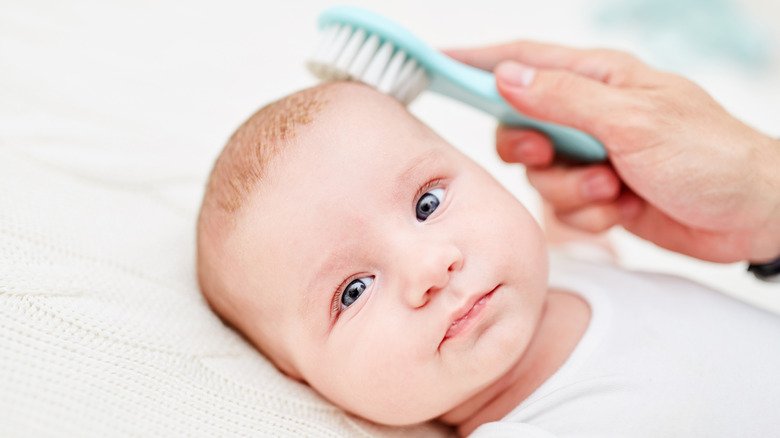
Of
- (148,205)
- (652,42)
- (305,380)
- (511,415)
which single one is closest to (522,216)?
(511,415)

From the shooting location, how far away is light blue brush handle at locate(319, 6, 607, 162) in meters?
1.06

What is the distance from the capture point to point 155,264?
3.21 ft

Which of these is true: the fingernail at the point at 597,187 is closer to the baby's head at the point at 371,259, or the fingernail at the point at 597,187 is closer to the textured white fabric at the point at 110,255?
the baby's head at the point at 371,259

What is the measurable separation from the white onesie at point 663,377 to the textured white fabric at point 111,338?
0.68 feet

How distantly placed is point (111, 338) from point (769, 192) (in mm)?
860

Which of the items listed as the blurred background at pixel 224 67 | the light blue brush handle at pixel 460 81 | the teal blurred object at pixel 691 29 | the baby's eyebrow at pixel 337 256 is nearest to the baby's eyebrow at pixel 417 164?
the baby's eyebrow at pixel 337 256

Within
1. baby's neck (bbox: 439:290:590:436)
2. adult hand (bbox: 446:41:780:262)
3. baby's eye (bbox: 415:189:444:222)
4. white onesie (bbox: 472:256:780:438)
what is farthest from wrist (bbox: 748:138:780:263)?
baby's eye (bbox: 415:189:444:222)

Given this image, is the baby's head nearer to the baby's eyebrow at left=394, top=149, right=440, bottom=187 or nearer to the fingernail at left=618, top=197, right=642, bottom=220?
the baby's eyebrow at left=394, top=149, right=440, bottom=187

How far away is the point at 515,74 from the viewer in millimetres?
1088

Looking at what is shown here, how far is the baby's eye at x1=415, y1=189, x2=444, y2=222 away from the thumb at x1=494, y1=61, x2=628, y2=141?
23 centimetres

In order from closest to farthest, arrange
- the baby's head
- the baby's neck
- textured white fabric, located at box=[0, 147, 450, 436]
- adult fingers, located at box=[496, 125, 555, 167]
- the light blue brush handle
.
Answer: textured white fabric, located at box=[0, 147, 450, 436], the baby's head, the baby's neck, the light blue brush handle, adult fingers, located at box=[496, 125, 555, 167]

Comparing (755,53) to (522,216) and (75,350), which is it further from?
(75,350)

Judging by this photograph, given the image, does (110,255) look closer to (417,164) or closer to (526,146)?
(417,164)

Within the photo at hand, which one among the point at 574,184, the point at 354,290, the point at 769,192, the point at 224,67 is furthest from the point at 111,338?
the point at 224,67
